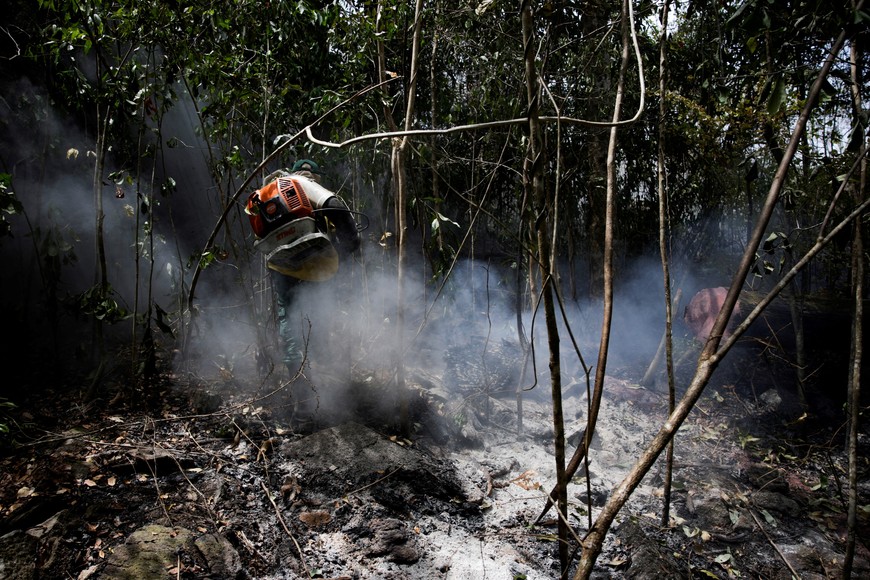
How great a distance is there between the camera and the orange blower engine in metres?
3.26

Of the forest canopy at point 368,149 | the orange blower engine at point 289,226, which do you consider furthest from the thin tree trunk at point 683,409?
the orange blower engine at point 289,226

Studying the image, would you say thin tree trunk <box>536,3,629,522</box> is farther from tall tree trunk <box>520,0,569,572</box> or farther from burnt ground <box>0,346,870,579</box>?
burnt ground <box>0,346,870,579</box>

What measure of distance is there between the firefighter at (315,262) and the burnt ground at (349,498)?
0.53m

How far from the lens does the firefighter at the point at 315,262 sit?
341 centimetres

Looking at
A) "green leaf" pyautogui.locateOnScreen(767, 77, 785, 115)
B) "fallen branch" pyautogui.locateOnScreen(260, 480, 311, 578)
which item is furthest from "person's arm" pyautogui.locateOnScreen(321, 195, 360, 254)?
"green leaf" pyautogui.locateOnScreen(767, 77, 785, 115)

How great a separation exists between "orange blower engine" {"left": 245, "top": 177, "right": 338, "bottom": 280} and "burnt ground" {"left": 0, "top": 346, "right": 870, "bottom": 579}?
882 millimetres

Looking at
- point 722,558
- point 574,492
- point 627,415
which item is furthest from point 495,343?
point 722,558

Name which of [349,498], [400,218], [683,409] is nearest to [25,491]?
[349,498]

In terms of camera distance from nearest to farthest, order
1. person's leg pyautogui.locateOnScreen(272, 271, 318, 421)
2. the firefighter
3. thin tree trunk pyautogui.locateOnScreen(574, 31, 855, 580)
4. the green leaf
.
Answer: thin tree trunk pyautogui.locateOnScreen(574, 31, 855, 580), the green leaf, the firefighter, person's leg pyautogui.locateOnScreen(272, 271, 318, 421)

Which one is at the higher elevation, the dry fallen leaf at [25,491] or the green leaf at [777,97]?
the green leaf at [777,97]

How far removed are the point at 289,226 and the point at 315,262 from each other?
296 mm

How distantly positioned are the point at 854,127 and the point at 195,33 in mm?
3911

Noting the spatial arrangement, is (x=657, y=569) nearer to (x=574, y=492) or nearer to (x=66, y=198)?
(x=574, y=492)

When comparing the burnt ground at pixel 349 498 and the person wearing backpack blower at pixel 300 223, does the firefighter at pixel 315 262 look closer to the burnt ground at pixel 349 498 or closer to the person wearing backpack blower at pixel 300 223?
the person wearing backpack blower at pixel 300 223
